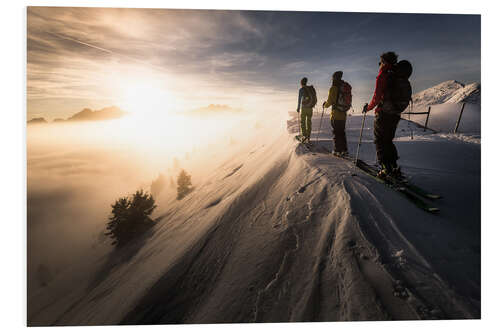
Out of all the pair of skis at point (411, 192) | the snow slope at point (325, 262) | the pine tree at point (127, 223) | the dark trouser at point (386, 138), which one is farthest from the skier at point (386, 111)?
the pine tree at point (127, 223)

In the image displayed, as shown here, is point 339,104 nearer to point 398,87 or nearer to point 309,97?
point 309,97

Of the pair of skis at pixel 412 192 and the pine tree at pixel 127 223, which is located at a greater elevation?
the pair of skis at pixel 412 192

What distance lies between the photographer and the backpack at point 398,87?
346cm

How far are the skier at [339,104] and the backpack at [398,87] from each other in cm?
197

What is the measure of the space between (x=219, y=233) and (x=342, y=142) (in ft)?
14.9

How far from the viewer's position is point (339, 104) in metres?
5.57

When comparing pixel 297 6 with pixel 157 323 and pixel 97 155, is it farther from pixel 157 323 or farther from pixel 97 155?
pixel 97 155

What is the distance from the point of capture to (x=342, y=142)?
5840 mm

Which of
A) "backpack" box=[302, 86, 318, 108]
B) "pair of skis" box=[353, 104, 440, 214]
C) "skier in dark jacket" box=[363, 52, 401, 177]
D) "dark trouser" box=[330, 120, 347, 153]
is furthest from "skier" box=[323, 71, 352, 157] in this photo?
"pair of skis" box=[353, 104, 440, 214]

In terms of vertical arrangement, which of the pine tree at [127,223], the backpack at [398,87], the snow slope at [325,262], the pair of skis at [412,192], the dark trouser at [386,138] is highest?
the backpack at [398,87]

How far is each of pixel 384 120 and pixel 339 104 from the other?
192 centimetres

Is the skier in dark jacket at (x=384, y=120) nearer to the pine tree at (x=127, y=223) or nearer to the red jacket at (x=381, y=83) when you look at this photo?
the red jacket at (x=381, y=83)

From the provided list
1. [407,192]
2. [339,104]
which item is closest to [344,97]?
[339,104]
